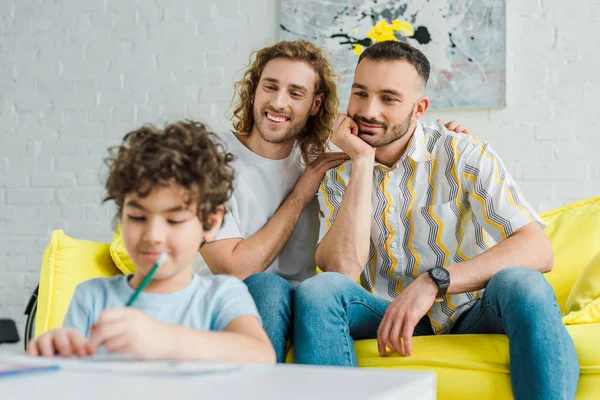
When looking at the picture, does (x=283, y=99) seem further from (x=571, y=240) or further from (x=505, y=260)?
(x=571, y=240)

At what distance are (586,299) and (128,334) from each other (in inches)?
55.0

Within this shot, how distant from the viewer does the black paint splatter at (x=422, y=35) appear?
9.33 feet

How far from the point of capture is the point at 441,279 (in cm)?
160

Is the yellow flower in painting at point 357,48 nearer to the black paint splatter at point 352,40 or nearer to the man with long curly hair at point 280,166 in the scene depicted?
the black paint splatter at point 352,40

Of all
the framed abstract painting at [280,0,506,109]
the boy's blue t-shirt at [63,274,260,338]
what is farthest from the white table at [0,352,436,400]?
the framed abstract painting at [280,0,506,109]

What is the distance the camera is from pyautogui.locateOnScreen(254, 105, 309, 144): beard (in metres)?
2.00

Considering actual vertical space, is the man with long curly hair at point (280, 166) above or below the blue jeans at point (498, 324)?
above

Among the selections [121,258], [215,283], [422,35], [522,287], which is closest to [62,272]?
[121,258]

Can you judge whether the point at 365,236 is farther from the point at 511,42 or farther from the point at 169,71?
the point at 169,71

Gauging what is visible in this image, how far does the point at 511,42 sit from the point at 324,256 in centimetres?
140

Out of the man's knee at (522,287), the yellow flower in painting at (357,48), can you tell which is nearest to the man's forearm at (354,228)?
the man's knee at (522,287)

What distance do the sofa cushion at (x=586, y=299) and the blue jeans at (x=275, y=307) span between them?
0.66m

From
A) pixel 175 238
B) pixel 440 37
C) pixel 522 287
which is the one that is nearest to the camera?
pixel 175 238

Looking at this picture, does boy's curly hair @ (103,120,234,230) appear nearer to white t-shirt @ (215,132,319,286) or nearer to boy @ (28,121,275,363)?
boy @ (28,121,275,363)
